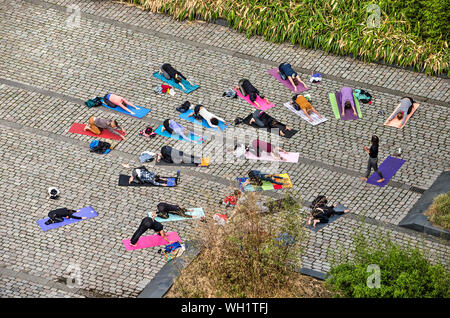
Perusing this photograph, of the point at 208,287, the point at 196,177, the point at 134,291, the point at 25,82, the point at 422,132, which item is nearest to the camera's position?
the point at 208,287

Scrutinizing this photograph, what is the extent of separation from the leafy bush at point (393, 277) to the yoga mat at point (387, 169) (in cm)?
443

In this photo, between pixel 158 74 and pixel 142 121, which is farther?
pixel 158 74

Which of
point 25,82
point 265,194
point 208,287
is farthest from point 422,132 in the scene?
point 25,82

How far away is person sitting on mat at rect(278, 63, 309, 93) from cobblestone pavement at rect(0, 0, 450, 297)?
17.0 inches

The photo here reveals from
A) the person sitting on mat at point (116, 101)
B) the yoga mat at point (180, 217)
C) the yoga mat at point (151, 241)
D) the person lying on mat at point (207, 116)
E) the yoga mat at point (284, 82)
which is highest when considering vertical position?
the yoga mat at point (284, 82)

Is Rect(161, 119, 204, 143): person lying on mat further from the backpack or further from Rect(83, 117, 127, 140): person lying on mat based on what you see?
the backpack

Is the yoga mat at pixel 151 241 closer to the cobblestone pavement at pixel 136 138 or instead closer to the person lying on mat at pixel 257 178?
the cobblestone pavement at pixel 136 138

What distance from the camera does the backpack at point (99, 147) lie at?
2333 centimetres

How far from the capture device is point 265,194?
2212cm

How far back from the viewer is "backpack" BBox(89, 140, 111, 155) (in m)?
23.3

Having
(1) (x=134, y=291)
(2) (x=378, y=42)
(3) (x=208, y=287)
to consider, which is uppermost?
(2) (x=378, y=42)

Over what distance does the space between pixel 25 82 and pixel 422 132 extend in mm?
12136

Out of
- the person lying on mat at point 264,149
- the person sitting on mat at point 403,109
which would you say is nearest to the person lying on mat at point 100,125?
the person lying on mat at point 264,149

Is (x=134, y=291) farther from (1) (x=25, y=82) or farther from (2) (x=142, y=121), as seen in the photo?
(1) (x=25, y=82)
